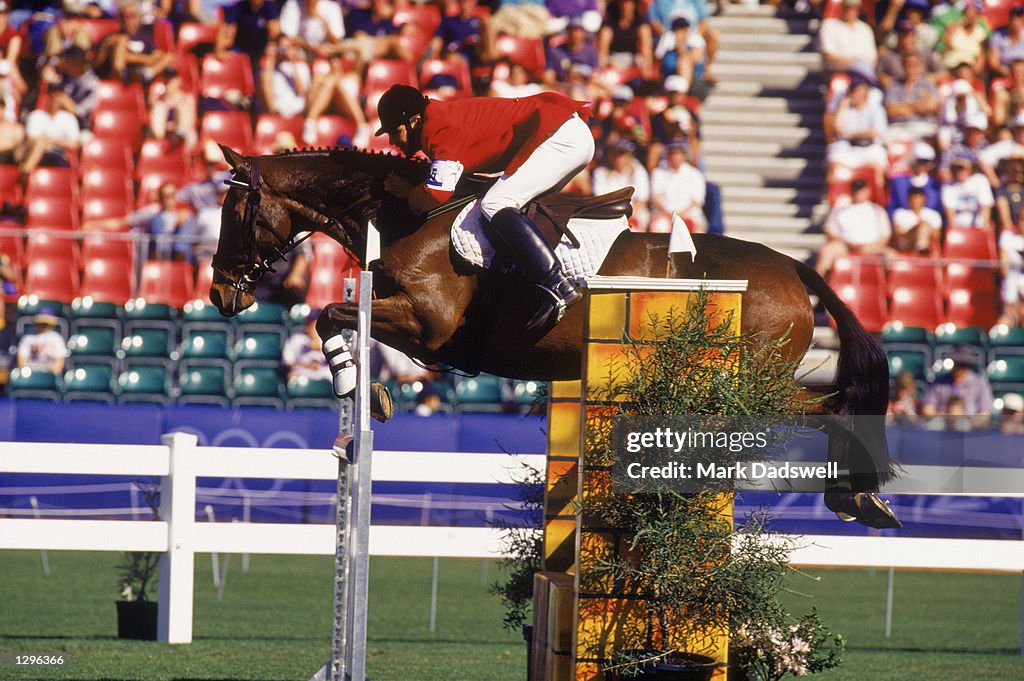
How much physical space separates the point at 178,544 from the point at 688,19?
33.6 ft

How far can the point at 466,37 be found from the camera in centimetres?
1530

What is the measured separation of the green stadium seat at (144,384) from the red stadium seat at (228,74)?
3942 mm

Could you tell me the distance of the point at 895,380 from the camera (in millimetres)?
12016

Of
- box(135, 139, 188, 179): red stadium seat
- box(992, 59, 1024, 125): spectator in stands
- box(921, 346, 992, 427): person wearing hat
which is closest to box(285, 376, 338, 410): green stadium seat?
box(135, 139, 188, 179): red stadium seat

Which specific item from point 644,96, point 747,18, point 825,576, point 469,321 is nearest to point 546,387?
point 469,321

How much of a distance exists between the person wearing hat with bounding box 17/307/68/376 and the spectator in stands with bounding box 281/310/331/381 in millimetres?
1839

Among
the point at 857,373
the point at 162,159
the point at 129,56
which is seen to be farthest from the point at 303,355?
the point at 857,373

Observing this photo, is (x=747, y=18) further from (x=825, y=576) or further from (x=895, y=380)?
(x=825, y=576)

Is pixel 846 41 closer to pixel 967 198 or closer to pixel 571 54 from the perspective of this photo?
pixel 967 198

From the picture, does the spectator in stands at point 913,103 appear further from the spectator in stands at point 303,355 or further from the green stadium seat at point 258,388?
the green stadium seat at point 258,388

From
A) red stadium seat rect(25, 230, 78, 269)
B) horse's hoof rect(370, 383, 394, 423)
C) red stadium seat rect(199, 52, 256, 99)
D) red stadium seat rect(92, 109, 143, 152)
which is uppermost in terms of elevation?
red stadium seat rect(199, 52, 256, 99)

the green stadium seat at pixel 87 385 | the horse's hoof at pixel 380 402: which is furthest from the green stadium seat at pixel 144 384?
the horse's hoof at pixel 380 402

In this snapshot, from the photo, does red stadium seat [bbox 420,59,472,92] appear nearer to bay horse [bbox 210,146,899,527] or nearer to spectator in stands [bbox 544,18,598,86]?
spectator in stands [bbox 544,18,598,86]

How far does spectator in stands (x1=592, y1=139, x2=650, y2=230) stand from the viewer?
13.6 metres
